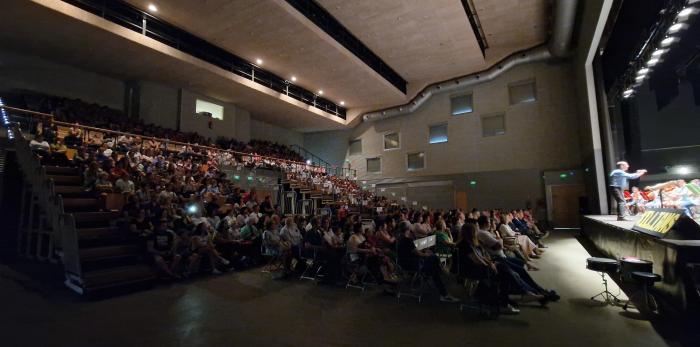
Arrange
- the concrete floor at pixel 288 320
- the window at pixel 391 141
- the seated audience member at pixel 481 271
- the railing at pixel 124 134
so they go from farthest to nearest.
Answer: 1. the window at pixel 391 141
2. the railing at pixel 124 134
3. the seated audience member at pixel 481 271
4. the concrete floor at pixel 288 320

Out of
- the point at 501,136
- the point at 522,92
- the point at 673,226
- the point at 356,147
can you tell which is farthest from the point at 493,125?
the point at 673,226

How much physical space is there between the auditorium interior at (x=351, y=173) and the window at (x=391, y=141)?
0.09m

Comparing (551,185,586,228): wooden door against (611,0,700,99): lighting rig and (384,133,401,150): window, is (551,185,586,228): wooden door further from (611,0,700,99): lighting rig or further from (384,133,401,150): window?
(384,133,401,150): window

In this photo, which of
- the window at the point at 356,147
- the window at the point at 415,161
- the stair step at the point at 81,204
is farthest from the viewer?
the window at the point at 356,147

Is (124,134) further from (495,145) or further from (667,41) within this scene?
(495,145)

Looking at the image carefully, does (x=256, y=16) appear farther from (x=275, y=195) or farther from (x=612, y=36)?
(x=612, y=36)

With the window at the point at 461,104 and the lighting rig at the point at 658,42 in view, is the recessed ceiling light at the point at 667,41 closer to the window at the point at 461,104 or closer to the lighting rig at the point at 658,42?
the lighting rig at the point at 658,42

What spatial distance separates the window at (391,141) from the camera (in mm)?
20672

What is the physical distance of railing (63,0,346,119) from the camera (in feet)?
34.3

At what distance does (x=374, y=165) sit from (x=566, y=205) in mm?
10830

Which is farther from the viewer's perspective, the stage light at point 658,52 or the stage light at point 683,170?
the stage light at point 683,170

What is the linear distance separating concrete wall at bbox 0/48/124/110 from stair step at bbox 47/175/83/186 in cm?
790

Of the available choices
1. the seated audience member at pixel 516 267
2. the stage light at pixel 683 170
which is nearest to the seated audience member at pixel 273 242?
the seated audience member at pixel 516 267

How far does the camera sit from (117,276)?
Result: 5.43 metres
